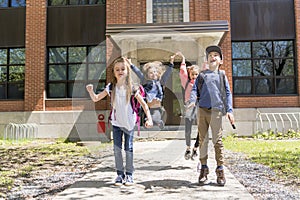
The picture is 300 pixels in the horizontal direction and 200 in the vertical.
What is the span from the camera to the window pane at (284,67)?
12.2 metres

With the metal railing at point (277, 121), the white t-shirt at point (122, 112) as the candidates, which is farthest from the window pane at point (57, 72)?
the white t-shirt at point (122, 112)

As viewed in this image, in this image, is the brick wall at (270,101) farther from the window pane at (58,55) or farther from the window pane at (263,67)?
the window pane at (58,55)

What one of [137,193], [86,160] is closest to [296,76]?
[86,160]

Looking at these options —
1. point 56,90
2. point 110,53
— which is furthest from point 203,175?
point 56,90

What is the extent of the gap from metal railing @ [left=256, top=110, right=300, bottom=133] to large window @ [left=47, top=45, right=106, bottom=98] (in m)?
6.48

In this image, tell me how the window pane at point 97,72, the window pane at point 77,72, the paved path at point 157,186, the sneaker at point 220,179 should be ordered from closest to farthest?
the paved path at point 157,186 → the sneaker at point 220,179 → the window pane at point 97,72 → the window pane at point 77,72

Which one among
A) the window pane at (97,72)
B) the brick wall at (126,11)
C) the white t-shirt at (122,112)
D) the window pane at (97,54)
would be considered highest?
the brick wall at (126,11)

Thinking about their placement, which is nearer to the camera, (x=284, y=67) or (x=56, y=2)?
(x=284, y=67)

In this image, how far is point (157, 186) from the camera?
4.35m

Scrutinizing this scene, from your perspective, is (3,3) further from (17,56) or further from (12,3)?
(17,56)

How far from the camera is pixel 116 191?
410 cm

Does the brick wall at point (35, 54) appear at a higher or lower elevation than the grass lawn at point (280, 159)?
higher

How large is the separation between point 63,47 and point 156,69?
9.51 m

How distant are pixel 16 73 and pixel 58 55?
79.2 inches
